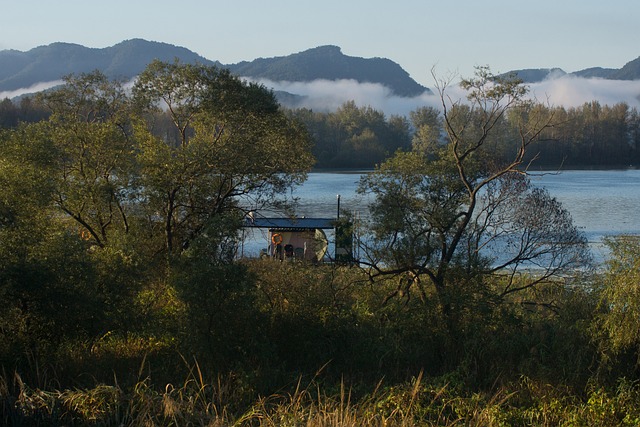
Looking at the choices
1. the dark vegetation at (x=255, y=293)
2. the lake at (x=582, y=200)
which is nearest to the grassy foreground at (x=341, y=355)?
the dark vegetation at (x=255, y=293)

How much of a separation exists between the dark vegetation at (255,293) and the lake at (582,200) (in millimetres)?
6152

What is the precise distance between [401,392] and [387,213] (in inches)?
195

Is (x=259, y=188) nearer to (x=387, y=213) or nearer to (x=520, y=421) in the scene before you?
(x=387, y=213)

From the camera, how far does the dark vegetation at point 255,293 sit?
396 inches

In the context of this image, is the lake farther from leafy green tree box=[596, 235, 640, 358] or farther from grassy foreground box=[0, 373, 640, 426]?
grassy foreground box=[0, 373, 640, 426]

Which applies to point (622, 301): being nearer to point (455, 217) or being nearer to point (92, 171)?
point (455, 217)

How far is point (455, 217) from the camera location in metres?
14.3

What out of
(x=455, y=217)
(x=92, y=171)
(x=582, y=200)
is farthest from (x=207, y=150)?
(x=582, y=200)

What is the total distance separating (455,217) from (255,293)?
423 centimetres

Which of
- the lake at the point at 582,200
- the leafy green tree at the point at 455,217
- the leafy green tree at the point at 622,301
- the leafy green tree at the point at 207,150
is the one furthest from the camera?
the lake at the point at 582,200

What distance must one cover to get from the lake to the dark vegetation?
20.2ft

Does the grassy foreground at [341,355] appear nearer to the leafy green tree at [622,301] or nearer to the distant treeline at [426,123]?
the leafy green tree at [622,301]

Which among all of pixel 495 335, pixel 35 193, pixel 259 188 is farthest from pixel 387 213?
pixel 35 193

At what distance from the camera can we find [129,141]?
1711 centimetres
